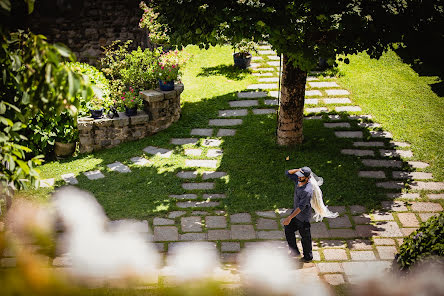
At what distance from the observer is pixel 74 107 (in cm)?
405

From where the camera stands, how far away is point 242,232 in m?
7.22

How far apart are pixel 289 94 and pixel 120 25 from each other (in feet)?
19.6

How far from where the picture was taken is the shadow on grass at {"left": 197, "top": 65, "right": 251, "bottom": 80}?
537 inches

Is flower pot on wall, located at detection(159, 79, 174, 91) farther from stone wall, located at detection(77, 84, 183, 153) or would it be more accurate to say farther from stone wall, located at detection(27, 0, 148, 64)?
stone wall, located at detection(27, 0, 148, 64)

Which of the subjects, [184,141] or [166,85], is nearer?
[184,141]

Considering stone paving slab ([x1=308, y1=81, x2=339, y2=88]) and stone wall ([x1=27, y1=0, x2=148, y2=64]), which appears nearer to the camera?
stone wall ([x1=27, y1=0, x2=148, y2=64])

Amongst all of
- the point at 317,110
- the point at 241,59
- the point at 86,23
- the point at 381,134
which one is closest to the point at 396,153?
the point at 381,134

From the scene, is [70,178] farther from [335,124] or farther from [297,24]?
[335,124]

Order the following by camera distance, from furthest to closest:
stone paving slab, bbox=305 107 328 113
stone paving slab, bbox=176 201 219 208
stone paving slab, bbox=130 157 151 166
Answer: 1. stone paving slab, bbox=305 107 328 113
2. stone paving slab, bbox=130 157 151 166
3. stone paving slab, bbox=176 201 219 208

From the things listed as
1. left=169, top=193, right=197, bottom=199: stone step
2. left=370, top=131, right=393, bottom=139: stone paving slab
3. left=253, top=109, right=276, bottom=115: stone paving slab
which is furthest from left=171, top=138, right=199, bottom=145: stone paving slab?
left=370, top=131, right=393, bottom=139: stone paving slab

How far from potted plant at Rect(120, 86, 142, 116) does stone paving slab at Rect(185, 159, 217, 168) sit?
182cm

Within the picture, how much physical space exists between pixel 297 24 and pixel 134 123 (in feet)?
14.1

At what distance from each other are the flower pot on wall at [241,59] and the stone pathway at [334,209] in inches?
138

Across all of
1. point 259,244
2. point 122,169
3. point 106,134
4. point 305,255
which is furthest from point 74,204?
point 305,255
